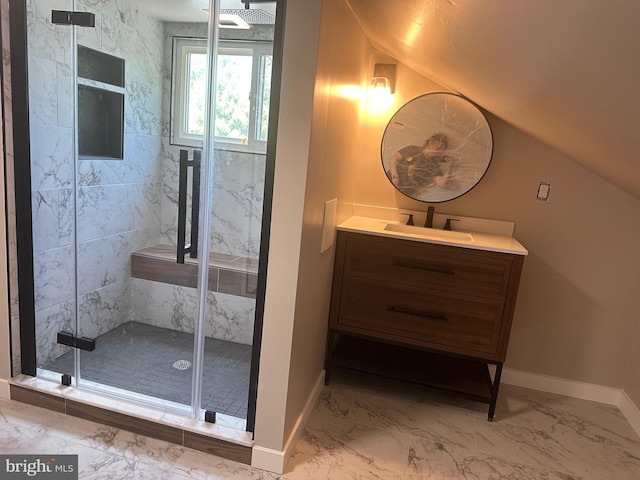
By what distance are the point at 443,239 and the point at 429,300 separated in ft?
1.06

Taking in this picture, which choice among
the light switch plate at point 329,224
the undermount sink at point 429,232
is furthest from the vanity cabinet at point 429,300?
the undermount sink at point 429,232

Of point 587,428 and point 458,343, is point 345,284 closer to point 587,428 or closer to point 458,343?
point 458,343

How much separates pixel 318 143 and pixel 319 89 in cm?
21

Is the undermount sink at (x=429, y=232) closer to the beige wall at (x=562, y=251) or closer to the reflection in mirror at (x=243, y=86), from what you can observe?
the beige wall at (x=562, y=251)

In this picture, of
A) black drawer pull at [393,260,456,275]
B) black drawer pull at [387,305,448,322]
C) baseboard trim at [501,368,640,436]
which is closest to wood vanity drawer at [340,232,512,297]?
black drawer pull at [393,260,456,275]

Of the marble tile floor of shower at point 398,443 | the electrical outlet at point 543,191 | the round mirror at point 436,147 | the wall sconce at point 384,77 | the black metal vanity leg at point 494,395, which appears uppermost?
the wall sconce at point 384,77

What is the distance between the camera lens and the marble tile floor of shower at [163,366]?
204 cm

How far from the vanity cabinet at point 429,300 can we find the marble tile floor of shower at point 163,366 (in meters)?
0.63

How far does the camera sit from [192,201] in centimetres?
199

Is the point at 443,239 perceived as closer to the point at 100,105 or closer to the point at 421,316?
the point at 421,316

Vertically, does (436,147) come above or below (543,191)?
above

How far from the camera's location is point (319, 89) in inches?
66.6

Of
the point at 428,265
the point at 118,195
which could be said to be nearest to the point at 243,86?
the point at 118,195

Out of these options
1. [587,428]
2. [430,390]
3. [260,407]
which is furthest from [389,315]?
[587,428]
